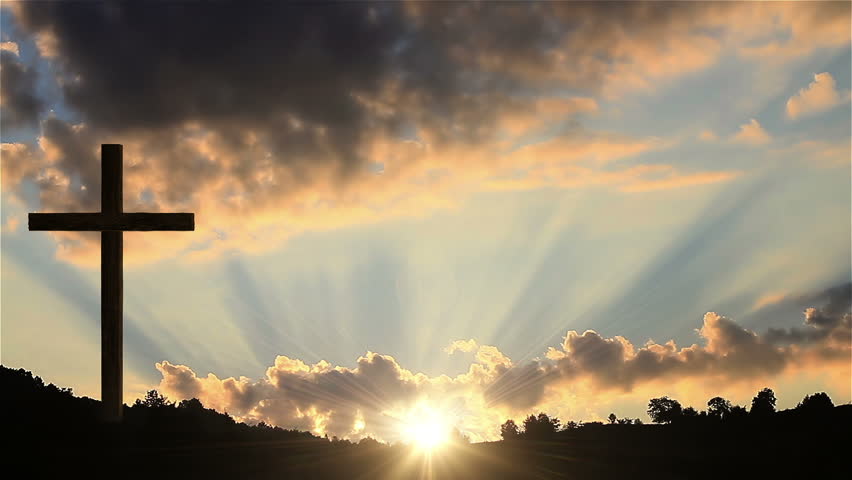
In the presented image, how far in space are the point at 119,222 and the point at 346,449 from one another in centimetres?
1146

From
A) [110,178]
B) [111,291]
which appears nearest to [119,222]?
[110,178]

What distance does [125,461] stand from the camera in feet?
83.4

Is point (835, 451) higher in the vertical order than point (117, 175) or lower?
lower

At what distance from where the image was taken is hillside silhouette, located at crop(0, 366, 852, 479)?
1014 inches

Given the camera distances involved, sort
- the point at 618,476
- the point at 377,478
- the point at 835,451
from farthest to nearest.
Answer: the point at 835,451 < the point at 618,476 < the point at 377,478

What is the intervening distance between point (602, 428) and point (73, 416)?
23370mm

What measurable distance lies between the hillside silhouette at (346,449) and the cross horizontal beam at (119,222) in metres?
6.16

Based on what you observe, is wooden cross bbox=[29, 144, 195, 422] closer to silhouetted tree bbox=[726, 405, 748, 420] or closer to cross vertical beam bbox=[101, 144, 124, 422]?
cross vertical beam bbox=[101, 144, 124, 422]

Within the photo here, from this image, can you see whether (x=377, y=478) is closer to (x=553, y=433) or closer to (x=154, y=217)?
(x=154, y=217)

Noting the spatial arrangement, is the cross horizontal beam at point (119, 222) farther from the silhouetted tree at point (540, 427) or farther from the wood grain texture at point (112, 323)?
the silhouetted tree at point (540, 427)

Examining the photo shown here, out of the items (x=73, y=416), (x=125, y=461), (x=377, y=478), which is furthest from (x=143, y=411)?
(x=377, y=478)

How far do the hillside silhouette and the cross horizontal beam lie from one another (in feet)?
20.2

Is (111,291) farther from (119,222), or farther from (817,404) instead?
(817,404)

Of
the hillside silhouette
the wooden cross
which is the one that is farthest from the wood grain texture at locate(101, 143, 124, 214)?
the hillside silhouette
